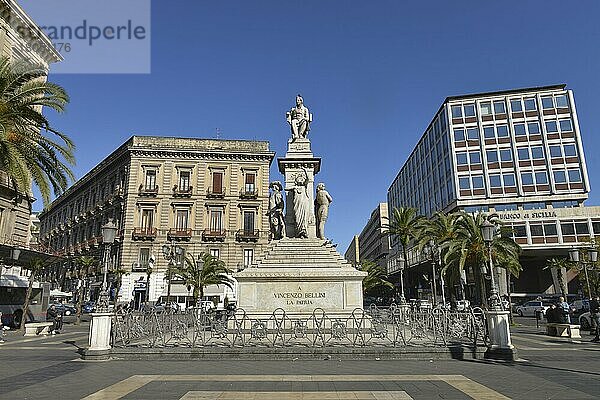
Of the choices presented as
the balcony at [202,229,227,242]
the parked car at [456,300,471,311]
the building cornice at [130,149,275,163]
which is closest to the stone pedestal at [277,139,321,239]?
the parked car at [456,300,471,311]

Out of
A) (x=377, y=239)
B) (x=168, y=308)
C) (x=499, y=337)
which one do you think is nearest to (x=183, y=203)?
(x=168, y=308)

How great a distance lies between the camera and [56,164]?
1852cm

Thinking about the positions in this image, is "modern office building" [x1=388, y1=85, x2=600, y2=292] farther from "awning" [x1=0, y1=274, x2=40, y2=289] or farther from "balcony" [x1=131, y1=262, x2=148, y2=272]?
"awning" [x1=0, y1=274, x2=40, y2=289]

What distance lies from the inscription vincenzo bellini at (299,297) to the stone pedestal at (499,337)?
588cm

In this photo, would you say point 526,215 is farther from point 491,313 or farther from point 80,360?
point 80,360

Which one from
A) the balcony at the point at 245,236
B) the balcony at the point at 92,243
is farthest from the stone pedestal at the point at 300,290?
the balcony at the point at 92,243

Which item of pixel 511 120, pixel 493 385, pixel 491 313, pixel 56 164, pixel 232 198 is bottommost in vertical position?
pixel 493 385

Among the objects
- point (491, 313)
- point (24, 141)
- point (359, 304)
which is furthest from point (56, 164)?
point (491, 313)

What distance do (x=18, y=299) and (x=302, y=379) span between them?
32.7 m

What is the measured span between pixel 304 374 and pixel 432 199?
58404 mm

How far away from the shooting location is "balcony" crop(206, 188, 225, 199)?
4938 cm

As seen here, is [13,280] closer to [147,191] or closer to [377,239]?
[147,191]

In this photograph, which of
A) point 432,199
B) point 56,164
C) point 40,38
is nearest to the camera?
point 56,164

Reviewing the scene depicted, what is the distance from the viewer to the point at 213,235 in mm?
48156
